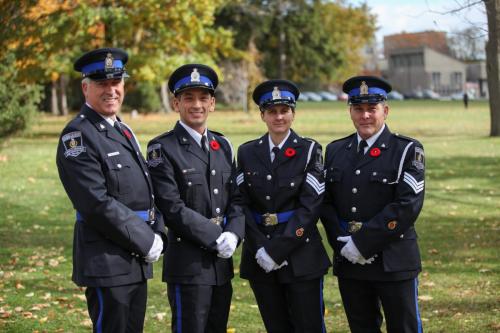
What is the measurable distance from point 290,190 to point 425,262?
4.36m

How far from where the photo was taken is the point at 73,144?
436 centimetres

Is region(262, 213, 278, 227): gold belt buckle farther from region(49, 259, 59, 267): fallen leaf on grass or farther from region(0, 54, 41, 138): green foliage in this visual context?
region(0, 54, 41, 138): green foliage

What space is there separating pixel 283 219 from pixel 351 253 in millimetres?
499

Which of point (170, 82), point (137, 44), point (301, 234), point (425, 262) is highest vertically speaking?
point (137, 44)

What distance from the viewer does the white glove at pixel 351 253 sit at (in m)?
4.70

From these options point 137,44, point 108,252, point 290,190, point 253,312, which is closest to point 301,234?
point 290,190

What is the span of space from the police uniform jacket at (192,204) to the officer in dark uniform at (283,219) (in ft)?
0.59

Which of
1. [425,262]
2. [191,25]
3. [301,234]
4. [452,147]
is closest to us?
[301,234]

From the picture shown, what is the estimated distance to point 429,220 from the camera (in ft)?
38.2

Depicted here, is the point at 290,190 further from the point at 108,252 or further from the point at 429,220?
the point at 429,220

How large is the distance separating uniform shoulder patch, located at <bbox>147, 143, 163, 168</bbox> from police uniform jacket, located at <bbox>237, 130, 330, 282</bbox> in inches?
23.1

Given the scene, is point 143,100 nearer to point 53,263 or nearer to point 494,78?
point 494,78

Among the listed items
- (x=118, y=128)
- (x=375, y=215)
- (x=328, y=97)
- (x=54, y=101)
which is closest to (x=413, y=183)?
(x=375, y=215)

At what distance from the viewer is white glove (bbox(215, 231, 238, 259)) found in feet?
15.3
